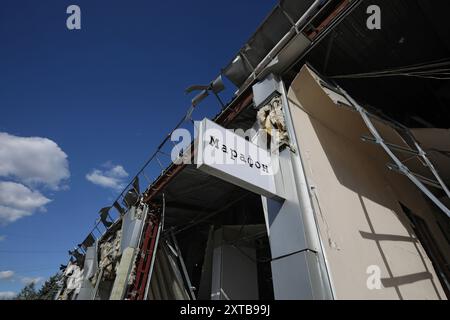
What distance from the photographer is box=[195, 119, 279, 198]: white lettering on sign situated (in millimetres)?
2338

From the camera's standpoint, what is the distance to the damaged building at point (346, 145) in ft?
8.54

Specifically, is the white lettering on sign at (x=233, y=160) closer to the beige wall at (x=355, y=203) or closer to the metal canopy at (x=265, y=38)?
the beige wall at (x=355, y=203)

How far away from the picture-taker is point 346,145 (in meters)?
4.07

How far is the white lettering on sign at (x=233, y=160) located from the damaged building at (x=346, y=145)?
0.03 meters

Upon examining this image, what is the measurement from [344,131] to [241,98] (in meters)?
2.08

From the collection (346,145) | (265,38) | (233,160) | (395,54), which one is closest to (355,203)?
(346,145)

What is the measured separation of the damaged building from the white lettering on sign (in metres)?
0.03

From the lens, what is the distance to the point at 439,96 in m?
4.83

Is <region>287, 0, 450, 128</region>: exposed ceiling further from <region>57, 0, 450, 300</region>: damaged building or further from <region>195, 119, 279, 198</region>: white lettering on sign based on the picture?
<region>195, 119, 279, 198</region>: white lettering on sign

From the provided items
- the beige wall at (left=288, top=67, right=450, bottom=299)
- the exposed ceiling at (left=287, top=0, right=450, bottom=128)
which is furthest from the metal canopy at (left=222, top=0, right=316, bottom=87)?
the beige wall at (left=288, top=67, right=450, bottom=299)

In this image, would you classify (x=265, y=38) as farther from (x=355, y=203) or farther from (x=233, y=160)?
(x=355, y=203)

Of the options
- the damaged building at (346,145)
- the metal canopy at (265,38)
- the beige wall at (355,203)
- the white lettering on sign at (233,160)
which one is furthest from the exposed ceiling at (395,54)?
the white lettering on sign at (233,160)
